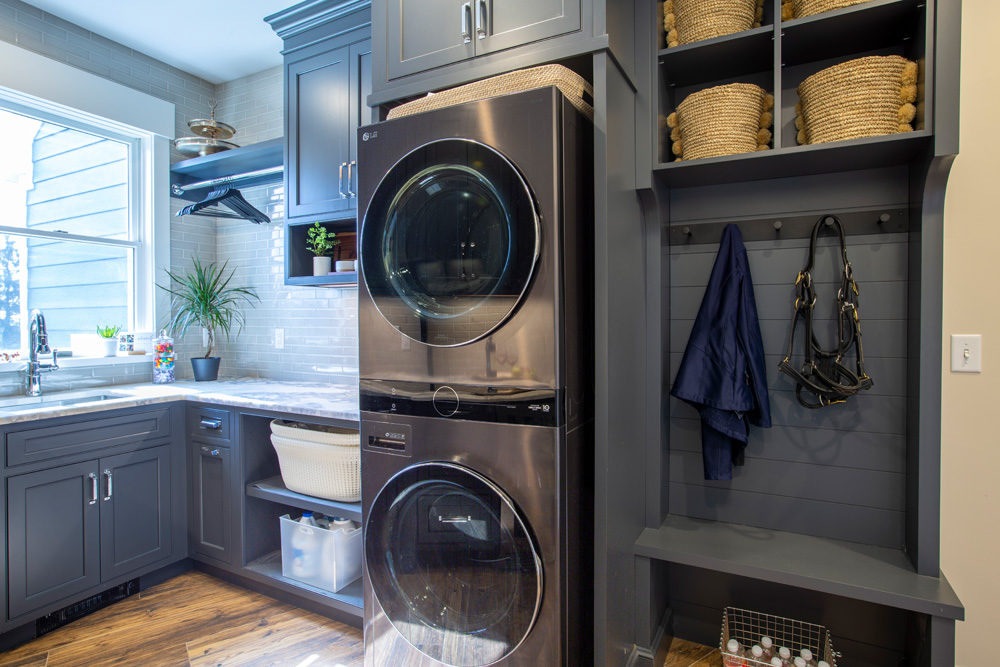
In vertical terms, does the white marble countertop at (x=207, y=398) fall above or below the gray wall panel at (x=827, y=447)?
above

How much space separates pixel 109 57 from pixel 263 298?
1528mm

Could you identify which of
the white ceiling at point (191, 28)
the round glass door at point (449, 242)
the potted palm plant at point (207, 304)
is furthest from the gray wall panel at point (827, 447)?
the white ceiling at point (191, 28)

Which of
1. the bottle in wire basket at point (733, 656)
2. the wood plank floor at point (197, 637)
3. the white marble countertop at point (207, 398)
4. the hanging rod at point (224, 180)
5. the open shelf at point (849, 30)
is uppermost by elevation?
the open shelf at point (849, 30)

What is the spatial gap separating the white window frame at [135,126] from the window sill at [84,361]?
0.22 m

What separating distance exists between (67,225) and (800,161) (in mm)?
3501

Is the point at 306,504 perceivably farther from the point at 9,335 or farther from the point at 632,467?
the point at 9,335

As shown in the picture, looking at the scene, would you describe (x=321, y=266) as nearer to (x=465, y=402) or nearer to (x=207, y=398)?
(x=207, y=398)

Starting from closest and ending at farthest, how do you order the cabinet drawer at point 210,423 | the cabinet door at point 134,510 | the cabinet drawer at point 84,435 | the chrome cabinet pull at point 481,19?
1. the chrome cabinet pull at point 481,19
2. the cabinet drawer at point 84,435
3. the cabinet door at point 134,510
4. the cabinet drawer at point 210,423

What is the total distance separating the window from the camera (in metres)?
2.74

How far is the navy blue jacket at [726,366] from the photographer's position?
1790mm

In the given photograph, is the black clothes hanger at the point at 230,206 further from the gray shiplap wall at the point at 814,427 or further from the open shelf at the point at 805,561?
the open shelf at the point at 805,561

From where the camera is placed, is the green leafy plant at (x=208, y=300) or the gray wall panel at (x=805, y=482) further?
the green leafy plant at (x=208, y=300)

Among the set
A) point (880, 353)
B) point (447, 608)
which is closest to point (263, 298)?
point (447, 608)

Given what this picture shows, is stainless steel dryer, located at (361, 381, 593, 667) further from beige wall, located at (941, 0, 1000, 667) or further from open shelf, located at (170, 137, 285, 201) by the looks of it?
open shelf, located at (170, 137, 285, 201)
